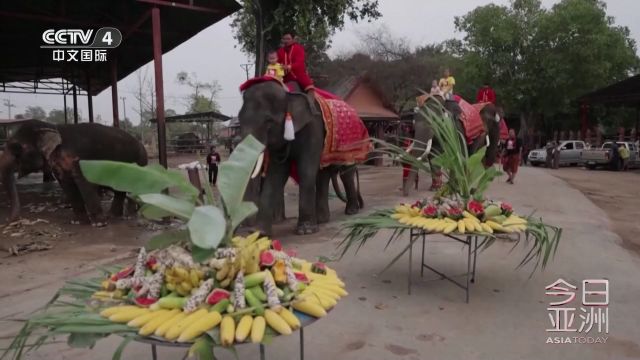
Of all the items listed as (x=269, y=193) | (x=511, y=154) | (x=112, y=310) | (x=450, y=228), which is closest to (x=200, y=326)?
(x=112, y=310)

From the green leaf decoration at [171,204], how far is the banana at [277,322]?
56cm

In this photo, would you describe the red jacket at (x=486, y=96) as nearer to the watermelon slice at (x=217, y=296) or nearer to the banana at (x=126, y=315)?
the watermelon slice at (x=217, y=296)

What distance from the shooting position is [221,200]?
7.85ft

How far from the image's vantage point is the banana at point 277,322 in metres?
2.06

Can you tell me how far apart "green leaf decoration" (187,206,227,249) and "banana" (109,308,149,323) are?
1.41 ft

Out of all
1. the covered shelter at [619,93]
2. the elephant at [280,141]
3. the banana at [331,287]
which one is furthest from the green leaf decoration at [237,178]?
the covered shelter at [619,93]

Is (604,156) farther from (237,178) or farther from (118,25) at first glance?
(237,178)

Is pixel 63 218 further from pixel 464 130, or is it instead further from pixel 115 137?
pixel 464 130

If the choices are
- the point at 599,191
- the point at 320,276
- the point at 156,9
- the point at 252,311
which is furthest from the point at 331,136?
the point at 599,191

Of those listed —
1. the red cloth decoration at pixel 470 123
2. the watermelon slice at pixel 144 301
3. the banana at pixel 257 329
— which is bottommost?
the banana at pixel 257 329

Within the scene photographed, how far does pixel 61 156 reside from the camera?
25.3 ft

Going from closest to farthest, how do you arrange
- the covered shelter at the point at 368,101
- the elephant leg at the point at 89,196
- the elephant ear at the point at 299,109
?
the elephant ear at the point at 299,109 < the elephant leg at the point at 89,196 < the covered shelter at the point at 368,101

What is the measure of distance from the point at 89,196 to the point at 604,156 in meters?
21.1

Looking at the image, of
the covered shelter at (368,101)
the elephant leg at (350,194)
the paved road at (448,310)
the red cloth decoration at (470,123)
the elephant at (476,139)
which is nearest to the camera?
the paved road at (448,310)
